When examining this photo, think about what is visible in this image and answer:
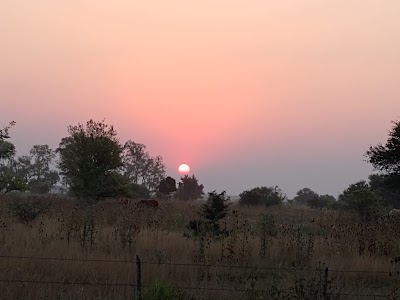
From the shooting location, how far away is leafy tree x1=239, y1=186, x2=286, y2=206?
120 feet

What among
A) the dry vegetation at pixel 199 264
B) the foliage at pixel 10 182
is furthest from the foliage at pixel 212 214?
the foliage at pixel 10 182

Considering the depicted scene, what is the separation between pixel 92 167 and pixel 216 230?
16.7ft

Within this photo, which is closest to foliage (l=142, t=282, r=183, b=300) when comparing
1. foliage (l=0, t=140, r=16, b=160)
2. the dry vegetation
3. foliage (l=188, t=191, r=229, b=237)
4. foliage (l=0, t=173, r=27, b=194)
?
the dry vegetation

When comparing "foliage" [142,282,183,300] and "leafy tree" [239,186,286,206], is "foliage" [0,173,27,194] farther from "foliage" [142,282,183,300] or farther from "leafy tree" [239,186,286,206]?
"leafy tree" [239,186,286,206]

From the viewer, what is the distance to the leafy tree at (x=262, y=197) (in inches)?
1441

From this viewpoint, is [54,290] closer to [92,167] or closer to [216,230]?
[216,230]

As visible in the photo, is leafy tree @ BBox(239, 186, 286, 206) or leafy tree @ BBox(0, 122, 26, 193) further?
leafy tree @ BBox(239, 186, 286, 206)

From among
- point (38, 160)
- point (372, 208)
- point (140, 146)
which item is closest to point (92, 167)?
point (372, 208)

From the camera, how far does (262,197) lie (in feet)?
127

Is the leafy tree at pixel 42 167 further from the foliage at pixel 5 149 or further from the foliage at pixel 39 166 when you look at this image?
the foliage at pixel 5 149

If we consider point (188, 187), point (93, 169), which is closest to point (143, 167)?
point (188, 187)

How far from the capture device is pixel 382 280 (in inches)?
353

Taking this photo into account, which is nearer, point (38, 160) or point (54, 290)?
point (54, 290)

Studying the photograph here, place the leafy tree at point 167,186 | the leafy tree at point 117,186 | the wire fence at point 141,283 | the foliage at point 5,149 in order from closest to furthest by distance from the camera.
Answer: the wire fence at point 141,283, the foliage at point 5,149, the leafy tree at point 117,186, the leafy tree at point 167,186
